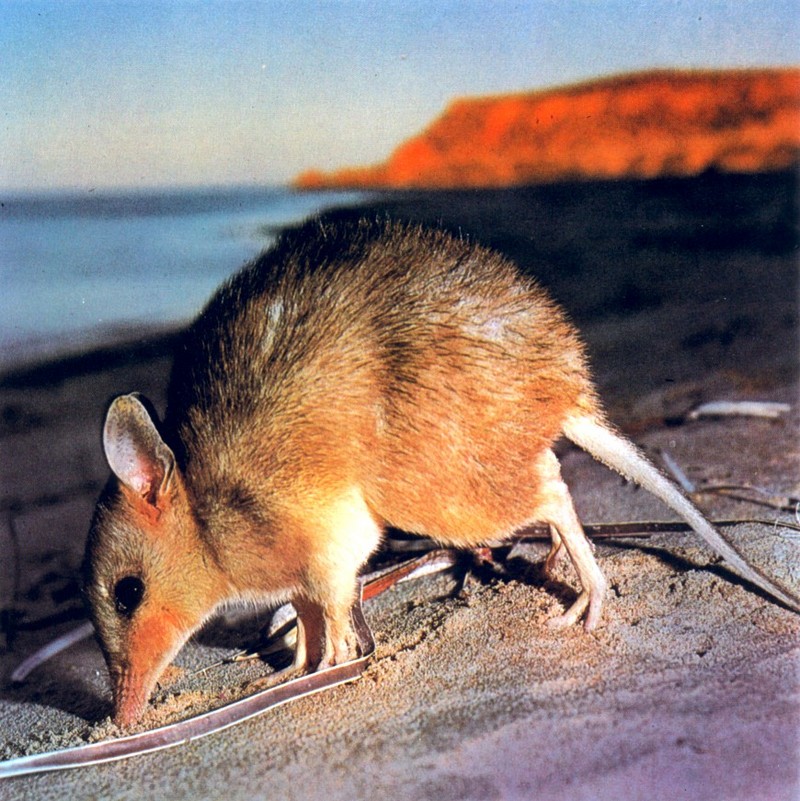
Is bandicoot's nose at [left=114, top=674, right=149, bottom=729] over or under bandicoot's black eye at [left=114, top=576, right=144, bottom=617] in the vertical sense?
under

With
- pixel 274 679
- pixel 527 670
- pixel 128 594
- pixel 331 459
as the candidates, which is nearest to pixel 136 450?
pixel 128 594

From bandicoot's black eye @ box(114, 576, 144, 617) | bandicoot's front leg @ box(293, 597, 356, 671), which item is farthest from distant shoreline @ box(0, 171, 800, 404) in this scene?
bandicoot's black eye @ box(114, 576, 144, 617)

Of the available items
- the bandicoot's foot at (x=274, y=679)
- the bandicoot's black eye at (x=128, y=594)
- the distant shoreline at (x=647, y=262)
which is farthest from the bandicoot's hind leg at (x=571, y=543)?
the distant shoreline at (x=647, y=262)

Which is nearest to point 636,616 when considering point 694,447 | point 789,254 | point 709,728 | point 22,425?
point 709,728

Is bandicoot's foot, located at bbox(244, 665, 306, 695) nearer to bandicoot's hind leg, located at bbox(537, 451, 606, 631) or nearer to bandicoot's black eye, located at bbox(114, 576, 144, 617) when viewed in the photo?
bandicoot's black eye, located at bbox(114, 576, 144, 617)

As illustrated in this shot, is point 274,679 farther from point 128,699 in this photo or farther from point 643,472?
point 643,472

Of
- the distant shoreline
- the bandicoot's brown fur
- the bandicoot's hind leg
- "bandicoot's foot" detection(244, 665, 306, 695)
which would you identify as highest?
the bandicoot's brown fur
